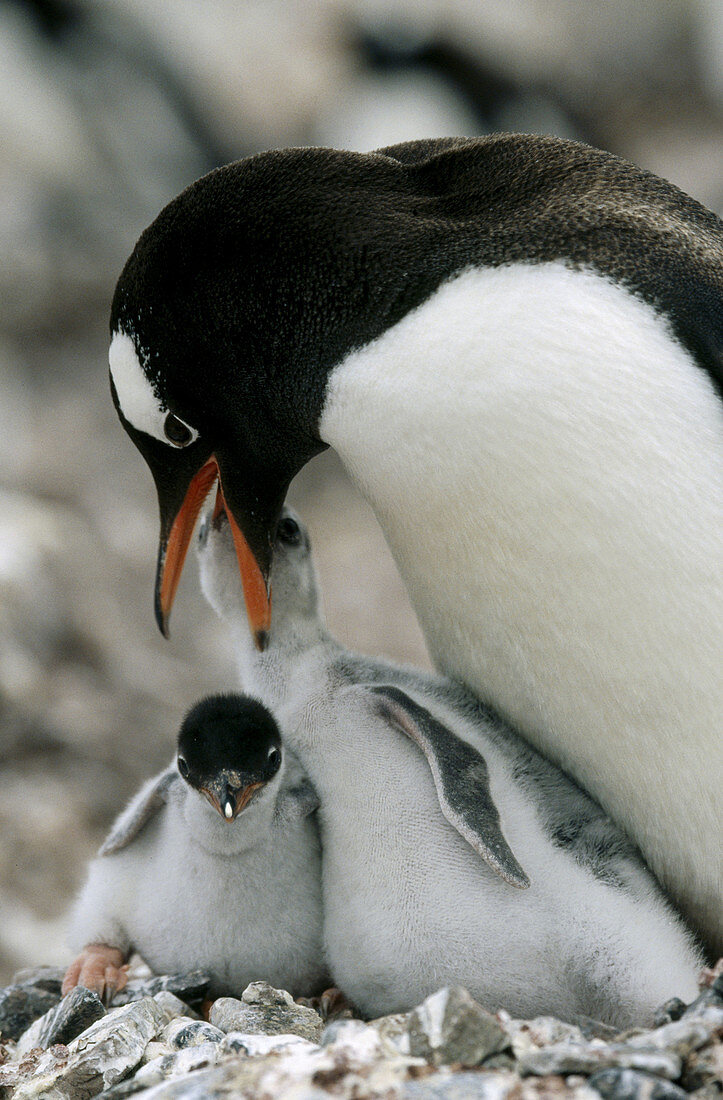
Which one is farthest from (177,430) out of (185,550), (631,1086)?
(631,1086)

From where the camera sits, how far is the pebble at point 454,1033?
3.72 ft

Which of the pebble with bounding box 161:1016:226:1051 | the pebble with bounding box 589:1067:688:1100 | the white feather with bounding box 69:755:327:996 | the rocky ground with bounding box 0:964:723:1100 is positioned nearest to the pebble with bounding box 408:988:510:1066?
the rocky ground with bounding box 0:964:723:1100

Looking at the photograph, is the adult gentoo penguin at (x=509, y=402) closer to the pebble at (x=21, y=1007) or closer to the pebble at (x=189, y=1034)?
the pebble at (x=189, y=1034)

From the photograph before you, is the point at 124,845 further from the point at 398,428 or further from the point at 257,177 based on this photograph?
the point at 257,177

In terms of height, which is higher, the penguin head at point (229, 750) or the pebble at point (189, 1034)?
the penguin head at point (229, 750)

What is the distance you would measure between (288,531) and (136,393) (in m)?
0.33

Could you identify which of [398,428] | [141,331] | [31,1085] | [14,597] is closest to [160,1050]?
[31,1085]

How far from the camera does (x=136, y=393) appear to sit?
71.7 inches

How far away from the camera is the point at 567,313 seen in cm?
148

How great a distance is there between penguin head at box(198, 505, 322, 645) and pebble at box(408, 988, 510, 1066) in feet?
2.72

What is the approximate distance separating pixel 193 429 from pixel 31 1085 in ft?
3.00

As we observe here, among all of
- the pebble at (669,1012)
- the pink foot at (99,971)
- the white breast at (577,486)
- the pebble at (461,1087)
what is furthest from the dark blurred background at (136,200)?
the pebble at (461,1087)

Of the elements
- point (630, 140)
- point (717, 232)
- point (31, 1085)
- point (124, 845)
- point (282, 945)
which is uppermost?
point (630, 140)

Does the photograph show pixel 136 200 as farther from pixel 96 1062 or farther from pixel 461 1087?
pixel 461 1087
